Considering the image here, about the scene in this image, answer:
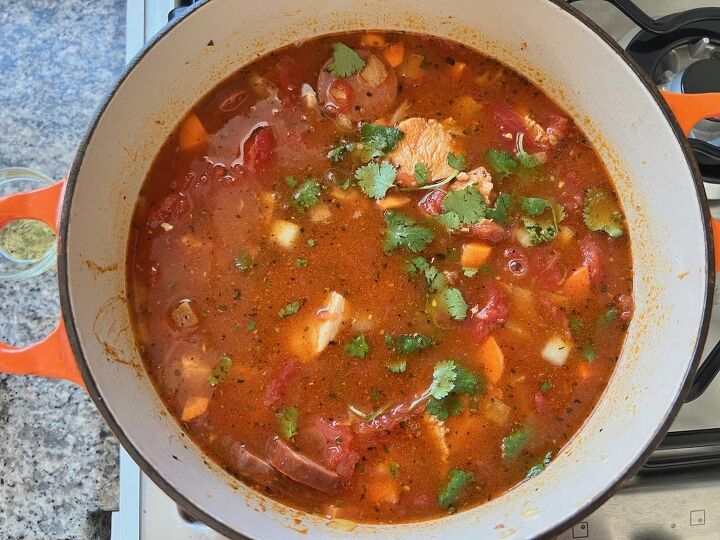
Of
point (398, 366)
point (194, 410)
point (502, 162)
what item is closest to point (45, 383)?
point (194, 410)

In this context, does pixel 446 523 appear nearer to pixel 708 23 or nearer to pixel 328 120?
pixel 328 120

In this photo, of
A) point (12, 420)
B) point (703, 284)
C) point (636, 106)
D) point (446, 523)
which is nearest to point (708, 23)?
point (636, 106)

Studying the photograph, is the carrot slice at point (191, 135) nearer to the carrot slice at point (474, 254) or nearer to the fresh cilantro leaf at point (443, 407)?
the carrot slice at point (474, 254)

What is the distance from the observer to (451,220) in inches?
85.7

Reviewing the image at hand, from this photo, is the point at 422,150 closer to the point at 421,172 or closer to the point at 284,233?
the point at 421,172

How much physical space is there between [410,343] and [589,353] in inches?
21.8

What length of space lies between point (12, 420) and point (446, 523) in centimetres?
143

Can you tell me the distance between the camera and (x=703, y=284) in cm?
194

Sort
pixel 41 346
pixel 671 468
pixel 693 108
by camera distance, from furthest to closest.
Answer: pixel 671 468 < pixel 693 108 < pixel 41 346

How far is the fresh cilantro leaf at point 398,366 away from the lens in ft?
7.09

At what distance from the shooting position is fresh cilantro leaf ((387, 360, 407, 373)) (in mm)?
2160

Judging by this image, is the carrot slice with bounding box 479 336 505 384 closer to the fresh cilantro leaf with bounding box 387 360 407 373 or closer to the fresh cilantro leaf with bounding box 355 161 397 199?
the fresh cilantro leaf with bounding box 387 360 407 373

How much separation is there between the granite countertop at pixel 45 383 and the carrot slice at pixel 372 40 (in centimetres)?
86

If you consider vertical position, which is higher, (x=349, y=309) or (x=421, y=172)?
(x=421, y=172)
